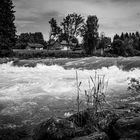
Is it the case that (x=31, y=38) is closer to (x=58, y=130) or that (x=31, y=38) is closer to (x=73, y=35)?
(x=73, y=35)

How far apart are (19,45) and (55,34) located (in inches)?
1061

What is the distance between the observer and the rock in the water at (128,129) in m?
3.93

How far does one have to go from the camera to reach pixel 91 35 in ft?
195

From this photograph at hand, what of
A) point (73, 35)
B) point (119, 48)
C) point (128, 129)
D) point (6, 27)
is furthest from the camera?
point (73, 35)

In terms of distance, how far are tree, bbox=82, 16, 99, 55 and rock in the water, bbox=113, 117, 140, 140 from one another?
178 feet

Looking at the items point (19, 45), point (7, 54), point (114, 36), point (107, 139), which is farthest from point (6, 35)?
point (114, 36)

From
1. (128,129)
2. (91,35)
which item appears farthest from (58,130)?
(91,35)

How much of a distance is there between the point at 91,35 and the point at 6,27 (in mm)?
22503

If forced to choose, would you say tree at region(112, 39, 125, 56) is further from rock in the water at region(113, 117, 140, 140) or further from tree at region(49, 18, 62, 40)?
rock in the water at region(113, 117, 140, 140)

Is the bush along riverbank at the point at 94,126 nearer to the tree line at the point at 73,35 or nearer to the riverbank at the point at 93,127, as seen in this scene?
the riverbank at the point at 93,127

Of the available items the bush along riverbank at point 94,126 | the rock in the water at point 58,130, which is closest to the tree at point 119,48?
the bush along riverbank at point 94,126

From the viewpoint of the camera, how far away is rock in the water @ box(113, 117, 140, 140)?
393cm

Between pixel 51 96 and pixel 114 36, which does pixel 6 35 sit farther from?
pixel 114 36

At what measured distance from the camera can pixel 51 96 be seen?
10.0 meters
